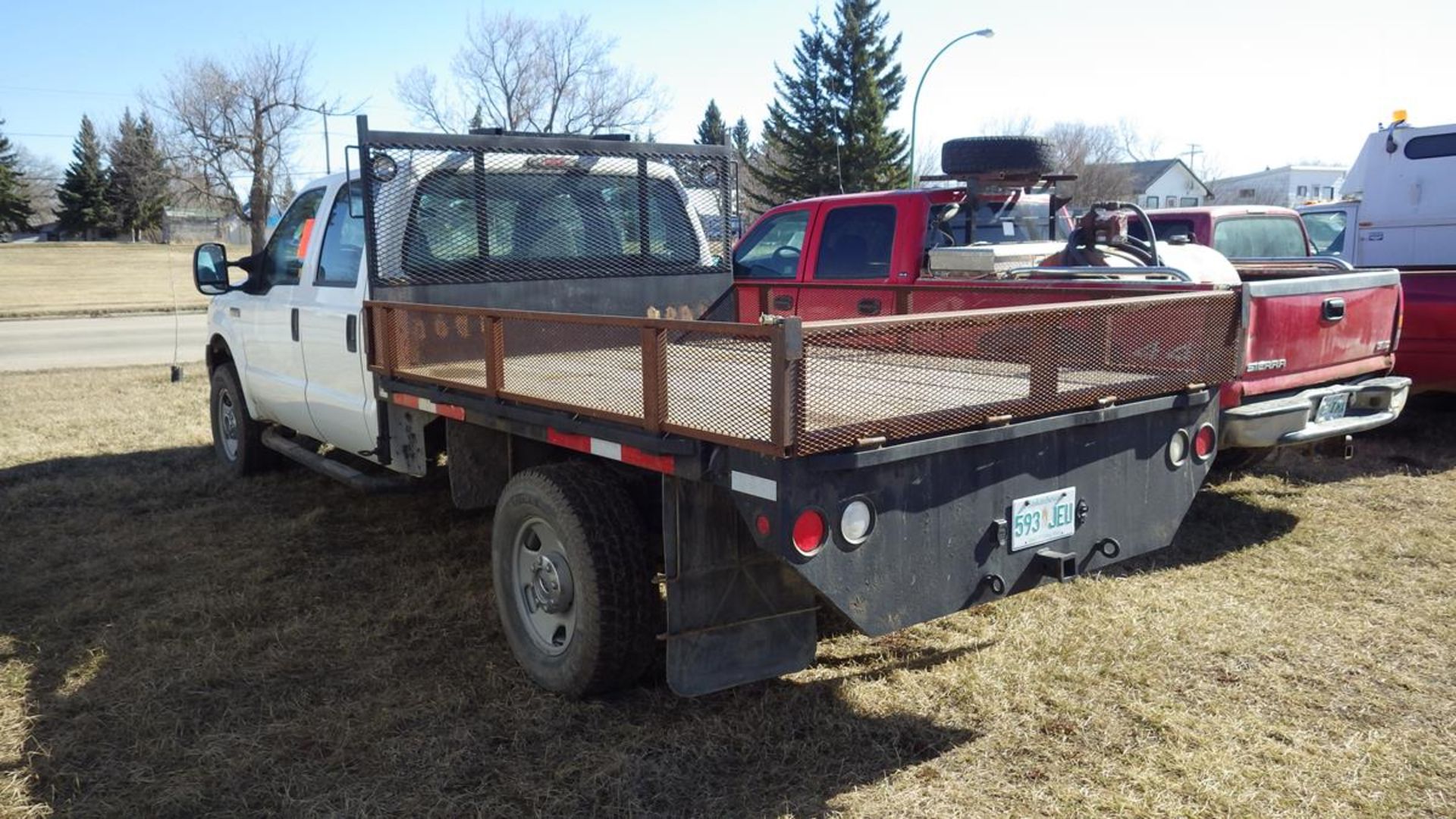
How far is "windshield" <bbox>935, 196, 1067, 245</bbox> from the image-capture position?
7.20m

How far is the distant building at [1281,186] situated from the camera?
81062 mm

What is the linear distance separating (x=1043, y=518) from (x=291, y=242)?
481cm

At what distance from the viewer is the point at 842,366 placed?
3.20 metres

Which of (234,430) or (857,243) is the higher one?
(857,243)

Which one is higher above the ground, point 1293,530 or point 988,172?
point 988,172

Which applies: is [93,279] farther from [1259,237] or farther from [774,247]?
[1259,237]

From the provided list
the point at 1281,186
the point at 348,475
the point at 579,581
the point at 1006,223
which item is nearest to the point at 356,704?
the point at 579,581

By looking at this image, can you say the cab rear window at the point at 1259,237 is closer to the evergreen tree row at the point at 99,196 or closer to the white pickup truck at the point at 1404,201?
the white pickup truck at the point at 1404,201

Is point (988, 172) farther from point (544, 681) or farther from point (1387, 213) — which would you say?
point (1387, 213)

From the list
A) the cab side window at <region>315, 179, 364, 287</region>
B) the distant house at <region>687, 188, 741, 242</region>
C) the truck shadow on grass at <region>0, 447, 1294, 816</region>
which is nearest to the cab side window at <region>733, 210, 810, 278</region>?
the distant house at <region>687, 188, 741, 242</region>

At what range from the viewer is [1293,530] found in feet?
19.4

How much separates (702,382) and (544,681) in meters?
1.44

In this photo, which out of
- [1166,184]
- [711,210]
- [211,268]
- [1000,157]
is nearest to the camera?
[711,210]

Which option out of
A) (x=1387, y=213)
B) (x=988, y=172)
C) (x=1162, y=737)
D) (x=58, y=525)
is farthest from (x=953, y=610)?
(x=1387, y=213)
